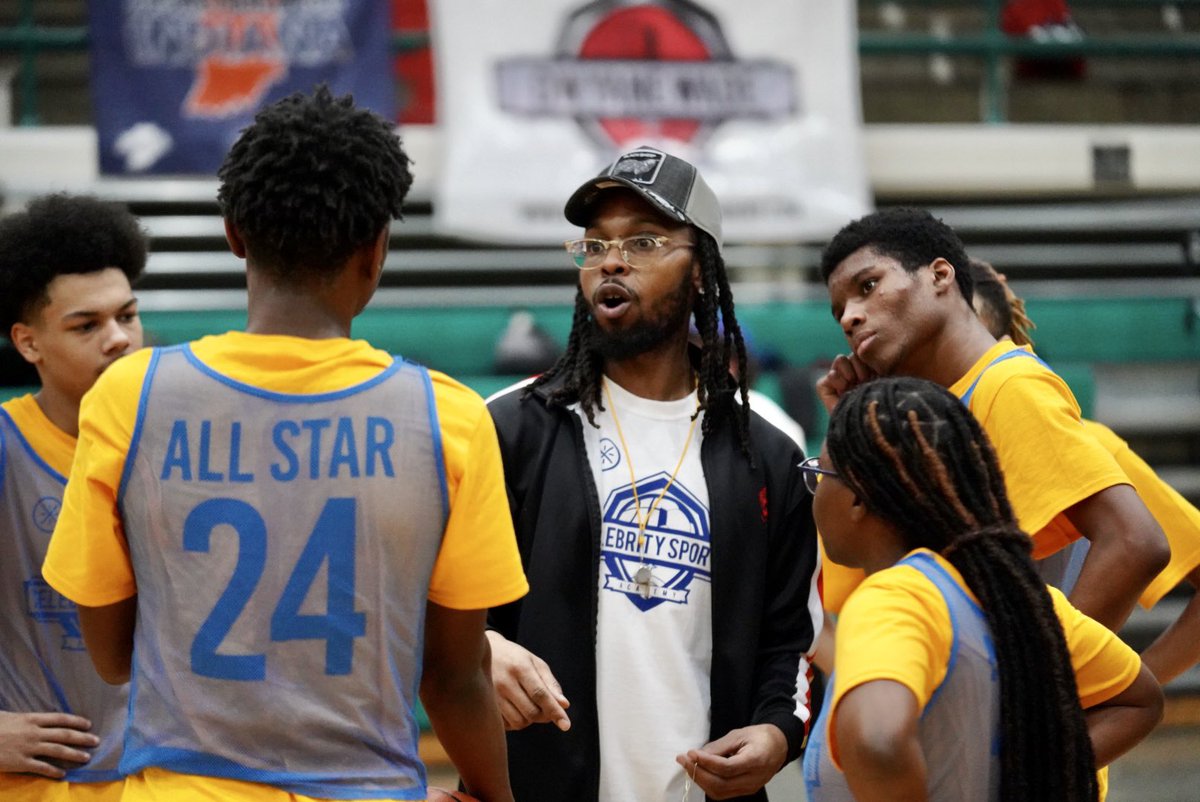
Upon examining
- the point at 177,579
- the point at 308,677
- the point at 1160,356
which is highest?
the point at 177,579

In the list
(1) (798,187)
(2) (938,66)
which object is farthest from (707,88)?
(2) (938,66)

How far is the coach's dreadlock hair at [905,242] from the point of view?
9.95ft

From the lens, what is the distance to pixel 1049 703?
2.10 metres

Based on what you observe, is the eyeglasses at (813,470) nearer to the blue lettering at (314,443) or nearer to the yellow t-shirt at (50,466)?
the blue lettering at (314,443)

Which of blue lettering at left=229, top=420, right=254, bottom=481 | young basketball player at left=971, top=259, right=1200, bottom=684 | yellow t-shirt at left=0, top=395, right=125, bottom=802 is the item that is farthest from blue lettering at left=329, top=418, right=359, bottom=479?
young basketball player at left=971, top=259, right=1200, bottom=684

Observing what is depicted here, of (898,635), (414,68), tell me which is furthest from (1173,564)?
(414,68)

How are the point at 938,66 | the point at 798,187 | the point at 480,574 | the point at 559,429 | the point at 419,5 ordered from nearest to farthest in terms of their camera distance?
the point at 480,574 → the point at 559,429 → the point at 798,187 → the point at 419,5 → the point at 938,66

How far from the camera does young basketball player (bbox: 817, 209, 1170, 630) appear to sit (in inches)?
106

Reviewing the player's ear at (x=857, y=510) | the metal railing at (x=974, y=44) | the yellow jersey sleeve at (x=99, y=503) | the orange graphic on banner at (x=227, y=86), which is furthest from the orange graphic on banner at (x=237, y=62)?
the player's ear at (x=857, y=510)

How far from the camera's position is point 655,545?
113 inches

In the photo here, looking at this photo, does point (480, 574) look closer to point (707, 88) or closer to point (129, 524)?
point (129, 524)

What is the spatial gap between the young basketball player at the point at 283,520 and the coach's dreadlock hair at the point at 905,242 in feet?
4.29

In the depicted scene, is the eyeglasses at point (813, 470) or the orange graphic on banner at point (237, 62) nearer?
the eyeglasses at point (813, 470)

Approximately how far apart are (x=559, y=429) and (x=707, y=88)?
5507 millimetres
